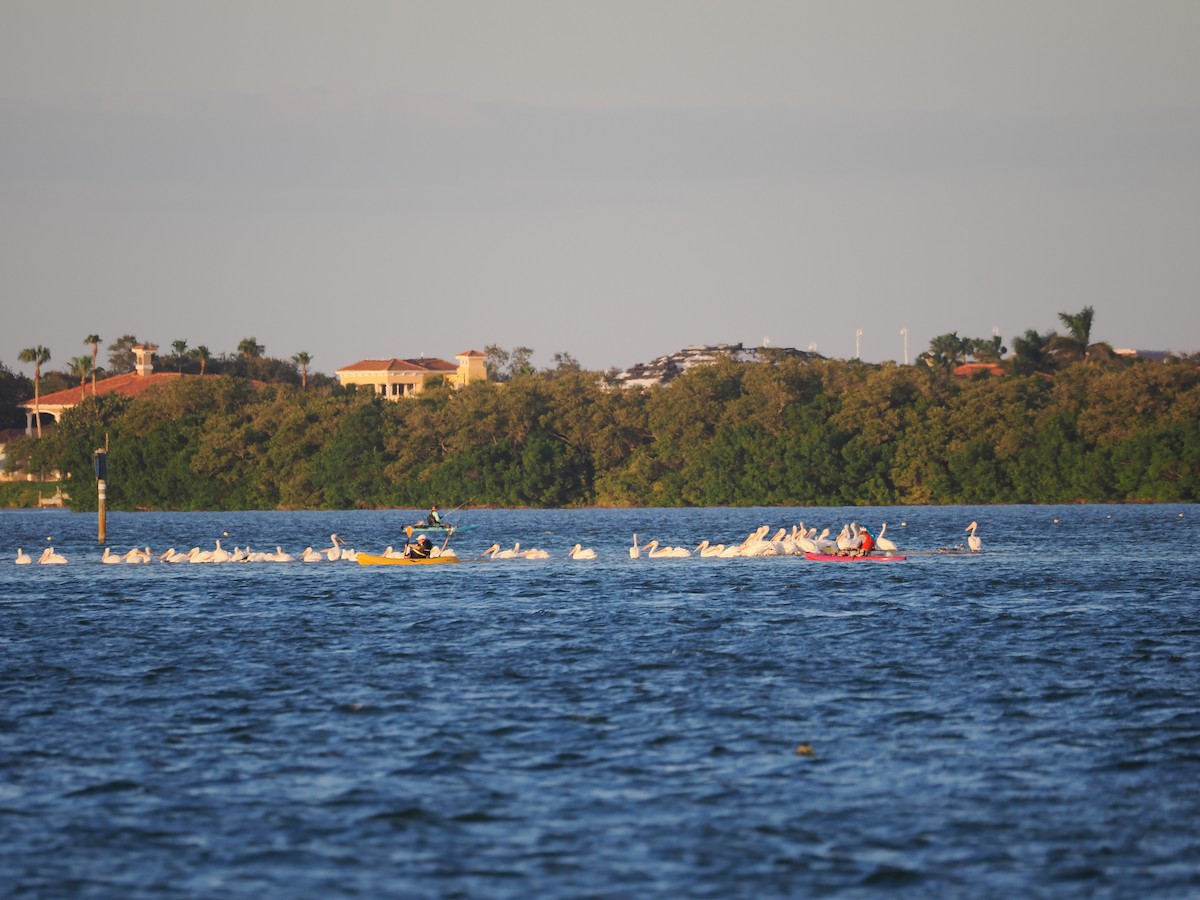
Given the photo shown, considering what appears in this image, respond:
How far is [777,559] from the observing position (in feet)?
214

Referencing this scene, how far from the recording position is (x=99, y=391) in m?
177

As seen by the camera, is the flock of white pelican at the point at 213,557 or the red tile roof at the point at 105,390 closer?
the flock of white pelican at the point at 213,557

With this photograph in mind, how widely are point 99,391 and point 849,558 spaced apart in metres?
131

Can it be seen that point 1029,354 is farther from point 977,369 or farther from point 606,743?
point 606,743

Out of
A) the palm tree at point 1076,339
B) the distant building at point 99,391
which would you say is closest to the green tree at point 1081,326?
the palm tree at point 1076,339

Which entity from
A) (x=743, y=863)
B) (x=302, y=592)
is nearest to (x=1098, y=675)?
(x=743, y=863)

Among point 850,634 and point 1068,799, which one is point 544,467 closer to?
point 850,634

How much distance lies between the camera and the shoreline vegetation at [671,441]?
12656cm

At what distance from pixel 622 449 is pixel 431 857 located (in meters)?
124

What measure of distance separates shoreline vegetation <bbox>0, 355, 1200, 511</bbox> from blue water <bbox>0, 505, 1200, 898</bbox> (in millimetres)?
78649

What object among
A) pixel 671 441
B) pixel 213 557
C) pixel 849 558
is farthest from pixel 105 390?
pixel 849 558

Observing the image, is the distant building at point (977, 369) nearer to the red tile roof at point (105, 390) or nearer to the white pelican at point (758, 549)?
the red tile roof at point (105, 390)

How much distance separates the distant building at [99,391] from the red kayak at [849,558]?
11279 cm

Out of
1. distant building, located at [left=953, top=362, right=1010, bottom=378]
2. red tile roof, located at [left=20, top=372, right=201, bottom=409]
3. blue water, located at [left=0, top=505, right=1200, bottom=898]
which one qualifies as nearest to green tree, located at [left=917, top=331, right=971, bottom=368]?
distant building, located at [left=953, top=362, right=1010, bottom=378]
